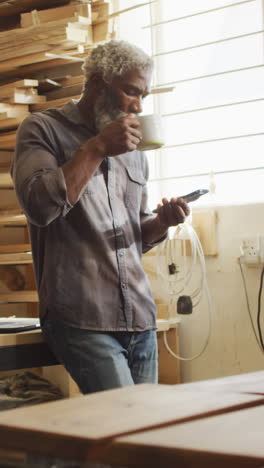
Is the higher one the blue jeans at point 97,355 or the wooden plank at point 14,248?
the wooden plank at point 14,248

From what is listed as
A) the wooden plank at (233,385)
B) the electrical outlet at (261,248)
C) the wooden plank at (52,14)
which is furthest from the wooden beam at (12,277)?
the wooden plank at (233,385)

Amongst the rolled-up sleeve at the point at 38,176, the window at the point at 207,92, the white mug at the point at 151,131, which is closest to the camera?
the rolled-up sleeve at the point at 38,176

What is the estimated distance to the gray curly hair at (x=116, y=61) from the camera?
225 cm

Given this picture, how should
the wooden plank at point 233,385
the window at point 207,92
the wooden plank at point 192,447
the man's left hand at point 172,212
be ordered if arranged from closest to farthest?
the wooden plank at point 192,447
the wooden plank at point 233,385
the man's left hand at point 172,212
the window at point 207,92

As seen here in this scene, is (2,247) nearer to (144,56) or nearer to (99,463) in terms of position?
(144,56)

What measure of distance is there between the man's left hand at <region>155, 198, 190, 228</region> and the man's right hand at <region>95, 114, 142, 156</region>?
306 mm

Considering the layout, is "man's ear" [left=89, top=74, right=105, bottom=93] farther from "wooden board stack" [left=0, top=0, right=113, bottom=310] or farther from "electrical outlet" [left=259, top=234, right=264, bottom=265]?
"wooden board stack" [left=0, top=0, right=113, bottom=310]

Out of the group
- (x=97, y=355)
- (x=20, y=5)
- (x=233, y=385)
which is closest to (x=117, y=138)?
(x=97, y=355)

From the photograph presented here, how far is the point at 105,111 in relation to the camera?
225 centimetres

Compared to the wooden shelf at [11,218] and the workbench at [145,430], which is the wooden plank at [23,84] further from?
the workbench at [145,430]

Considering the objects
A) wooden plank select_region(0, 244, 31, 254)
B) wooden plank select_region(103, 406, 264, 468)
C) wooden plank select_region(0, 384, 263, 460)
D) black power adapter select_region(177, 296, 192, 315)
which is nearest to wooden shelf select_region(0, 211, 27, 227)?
wooden plank select_region(0, 244, 31, 254)

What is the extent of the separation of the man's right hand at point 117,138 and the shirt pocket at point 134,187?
267mm

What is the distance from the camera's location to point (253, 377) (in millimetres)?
1361

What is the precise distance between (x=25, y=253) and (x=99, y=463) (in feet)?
10.2
